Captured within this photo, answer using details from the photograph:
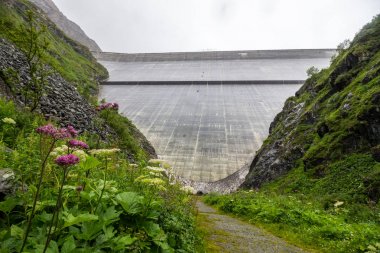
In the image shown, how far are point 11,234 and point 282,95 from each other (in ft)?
137

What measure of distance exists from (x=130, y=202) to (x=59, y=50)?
42701 millimetres

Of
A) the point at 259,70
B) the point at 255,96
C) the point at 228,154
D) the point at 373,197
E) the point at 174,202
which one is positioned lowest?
the point at 174,202

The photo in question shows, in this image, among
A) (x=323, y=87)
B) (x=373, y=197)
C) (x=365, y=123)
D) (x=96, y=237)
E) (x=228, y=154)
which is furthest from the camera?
(x=228, y=154)

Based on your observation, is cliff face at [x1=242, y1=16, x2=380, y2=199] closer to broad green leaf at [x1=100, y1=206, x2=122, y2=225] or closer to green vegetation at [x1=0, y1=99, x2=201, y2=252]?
green vegetation at [x1=0, y1=99, x2=201, y2=252]

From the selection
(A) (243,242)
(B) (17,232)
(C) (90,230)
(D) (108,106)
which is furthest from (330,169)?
(B) (17,232)

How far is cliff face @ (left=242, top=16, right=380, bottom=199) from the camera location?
12.1 m

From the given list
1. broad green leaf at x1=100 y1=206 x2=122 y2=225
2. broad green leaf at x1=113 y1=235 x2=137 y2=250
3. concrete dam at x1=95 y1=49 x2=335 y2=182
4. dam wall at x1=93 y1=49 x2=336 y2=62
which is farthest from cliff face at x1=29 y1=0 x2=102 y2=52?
broad green leaf at x1=113 y1=235 x2=137 y2=250

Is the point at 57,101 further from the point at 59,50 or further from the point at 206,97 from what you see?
the point at 59,50

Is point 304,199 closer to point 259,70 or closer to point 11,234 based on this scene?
point 11,234

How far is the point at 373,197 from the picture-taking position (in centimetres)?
910

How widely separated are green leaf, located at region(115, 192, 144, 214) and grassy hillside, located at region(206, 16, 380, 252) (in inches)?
141

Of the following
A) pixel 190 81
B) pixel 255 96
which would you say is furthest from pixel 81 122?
pixel 190 81

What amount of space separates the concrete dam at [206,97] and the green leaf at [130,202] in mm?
20578

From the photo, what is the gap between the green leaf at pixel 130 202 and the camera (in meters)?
3.44
